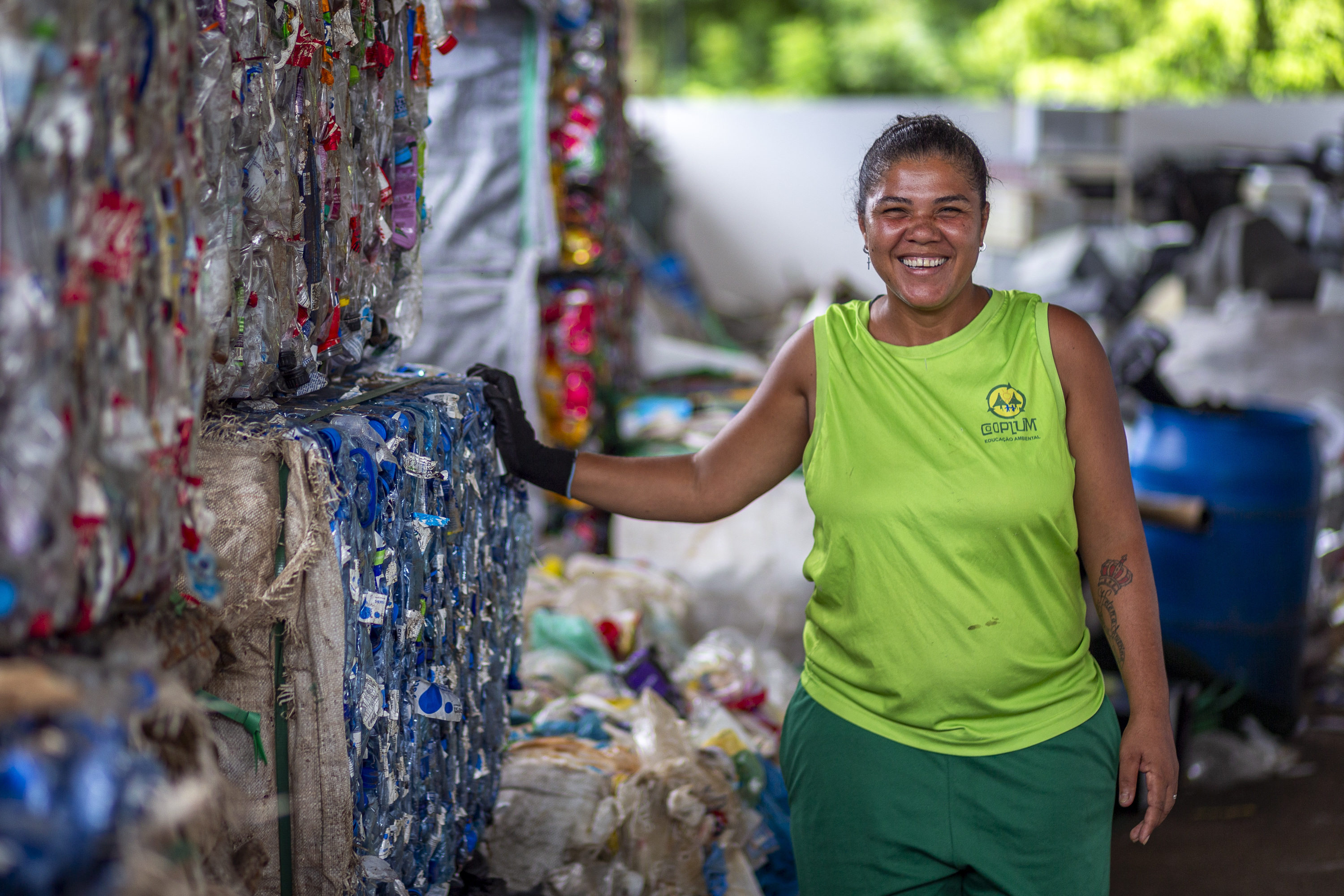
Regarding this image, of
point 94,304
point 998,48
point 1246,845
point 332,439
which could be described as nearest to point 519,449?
point 332,439

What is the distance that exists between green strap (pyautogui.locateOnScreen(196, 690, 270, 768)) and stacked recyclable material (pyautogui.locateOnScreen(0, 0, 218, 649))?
36 cm

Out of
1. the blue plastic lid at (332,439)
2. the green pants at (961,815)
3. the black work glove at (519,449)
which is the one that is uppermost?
the blue plastic lid at (332,439)

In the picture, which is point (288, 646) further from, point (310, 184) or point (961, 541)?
point (961, 541)

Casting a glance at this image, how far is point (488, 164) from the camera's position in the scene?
4.18 m

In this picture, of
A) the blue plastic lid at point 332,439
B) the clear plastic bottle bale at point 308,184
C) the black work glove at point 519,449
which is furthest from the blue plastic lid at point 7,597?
the black work glove at point 519,449

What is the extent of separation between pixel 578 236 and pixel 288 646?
3278 millimetres

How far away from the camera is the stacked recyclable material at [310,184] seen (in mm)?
1334

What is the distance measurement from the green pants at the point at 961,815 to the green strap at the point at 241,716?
0.86 meters

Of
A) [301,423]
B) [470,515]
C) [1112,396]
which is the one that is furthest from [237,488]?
[1112,396]

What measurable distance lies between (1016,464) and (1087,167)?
11905 mm

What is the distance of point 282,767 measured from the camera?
146cm

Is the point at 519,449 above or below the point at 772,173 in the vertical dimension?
below

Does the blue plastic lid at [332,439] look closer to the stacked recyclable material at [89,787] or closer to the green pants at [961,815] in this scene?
the stacked recyclable material at [89,787]

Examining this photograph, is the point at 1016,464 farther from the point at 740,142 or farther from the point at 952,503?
the point at 740,142
